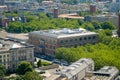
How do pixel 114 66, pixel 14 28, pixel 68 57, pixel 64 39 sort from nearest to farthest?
pixel 114 66 < pixel 68 57 < pixel 64 39 < pixel 14 28

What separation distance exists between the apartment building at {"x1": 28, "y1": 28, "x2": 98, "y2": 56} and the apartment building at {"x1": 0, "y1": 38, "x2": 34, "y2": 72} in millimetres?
6718

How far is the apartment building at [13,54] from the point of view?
1261 inches

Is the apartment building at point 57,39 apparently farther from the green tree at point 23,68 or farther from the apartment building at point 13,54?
the green tree at point 23,68

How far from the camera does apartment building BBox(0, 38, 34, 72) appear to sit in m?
32.0

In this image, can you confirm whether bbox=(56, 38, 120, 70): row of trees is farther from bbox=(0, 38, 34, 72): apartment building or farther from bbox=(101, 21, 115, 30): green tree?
bbox=(101, 21, 115, 30): green tree

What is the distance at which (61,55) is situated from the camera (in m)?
36.0

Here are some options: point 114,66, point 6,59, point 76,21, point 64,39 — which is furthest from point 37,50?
point 76,21

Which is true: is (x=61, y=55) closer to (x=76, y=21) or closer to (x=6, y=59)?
(x=6, y=59)

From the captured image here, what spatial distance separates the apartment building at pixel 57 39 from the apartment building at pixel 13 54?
264 inches

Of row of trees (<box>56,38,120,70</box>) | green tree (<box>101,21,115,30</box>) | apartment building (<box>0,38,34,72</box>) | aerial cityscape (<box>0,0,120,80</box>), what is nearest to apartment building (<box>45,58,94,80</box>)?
aerial cityscape (<box>0,0,120,80</box>)

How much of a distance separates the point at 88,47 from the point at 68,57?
3739 mm

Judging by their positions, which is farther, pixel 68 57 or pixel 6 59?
pixel 68 57

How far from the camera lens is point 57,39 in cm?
3962

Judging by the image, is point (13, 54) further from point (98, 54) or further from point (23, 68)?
point (98, 54)
